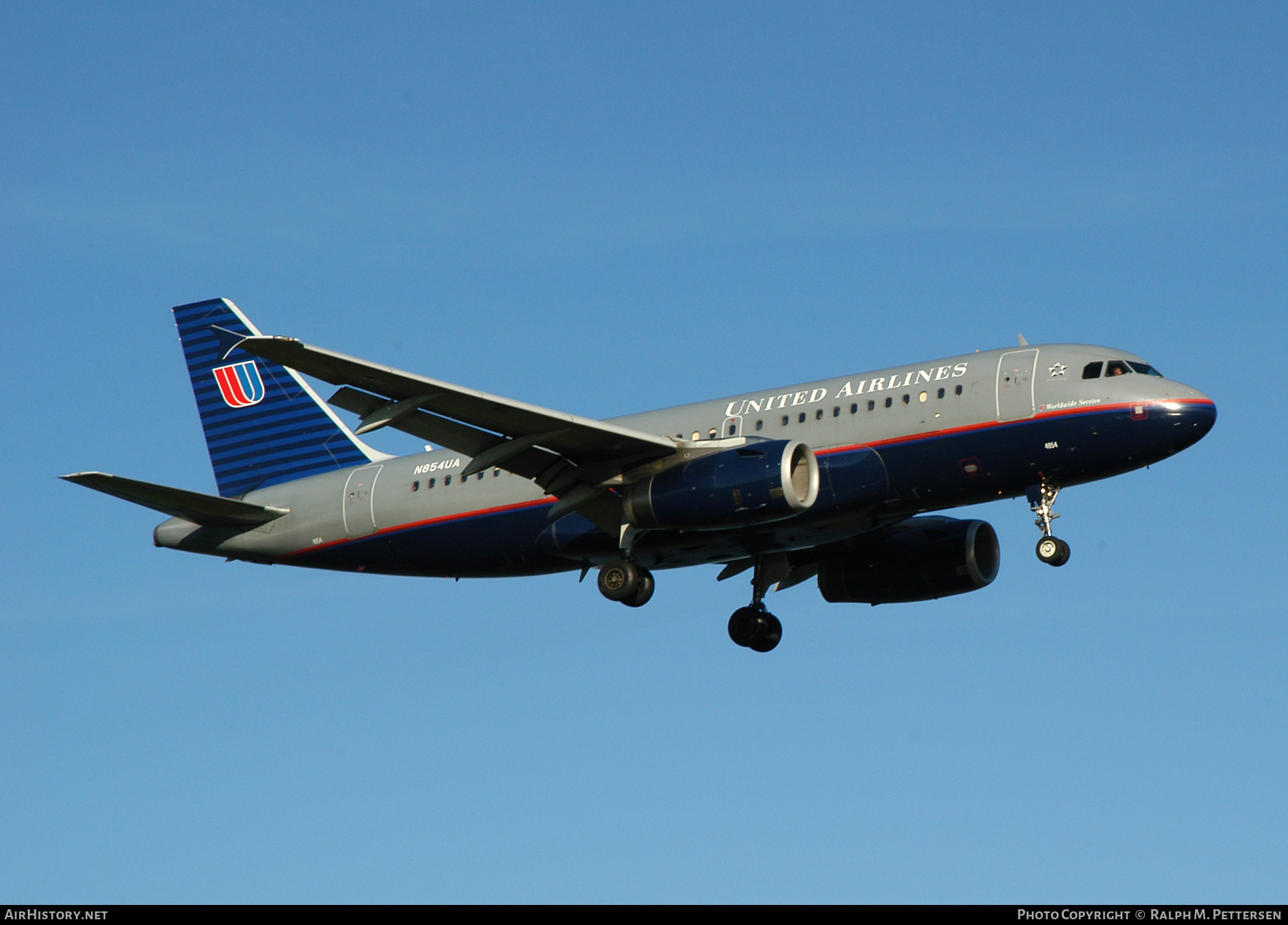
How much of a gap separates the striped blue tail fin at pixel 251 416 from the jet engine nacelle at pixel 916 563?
12658 mm

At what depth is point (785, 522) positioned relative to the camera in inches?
1428

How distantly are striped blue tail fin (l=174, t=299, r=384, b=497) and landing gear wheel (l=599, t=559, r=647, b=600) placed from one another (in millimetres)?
8740

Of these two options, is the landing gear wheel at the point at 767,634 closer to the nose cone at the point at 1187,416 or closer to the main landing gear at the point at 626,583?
the main landing gear at the point at 626,583

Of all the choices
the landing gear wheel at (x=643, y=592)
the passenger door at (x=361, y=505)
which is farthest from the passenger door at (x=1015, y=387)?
the passenger door at (x=361, y=505)

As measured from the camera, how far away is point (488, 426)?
34969mm

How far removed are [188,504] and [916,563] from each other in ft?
59.2

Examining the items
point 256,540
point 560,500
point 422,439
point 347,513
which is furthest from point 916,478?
point 256,540

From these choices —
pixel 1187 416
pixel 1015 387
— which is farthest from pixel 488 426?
pixel 1187 416

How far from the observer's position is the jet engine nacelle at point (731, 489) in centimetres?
3438

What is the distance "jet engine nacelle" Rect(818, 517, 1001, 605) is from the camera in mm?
40469

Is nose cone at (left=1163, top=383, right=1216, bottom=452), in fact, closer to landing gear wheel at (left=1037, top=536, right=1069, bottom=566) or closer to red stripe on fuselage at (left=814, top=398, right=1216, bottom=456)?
red stripe on fuselage at (left=814, top=398, right=1216, bottom=456)

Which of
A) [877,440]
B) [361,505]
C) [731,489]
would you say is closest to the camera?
[731,489]

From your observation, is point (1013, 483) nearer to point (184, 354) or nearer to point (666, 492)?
point (666, 492)

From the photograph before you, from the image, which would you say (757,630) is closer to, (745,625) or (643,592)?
(745,625)
